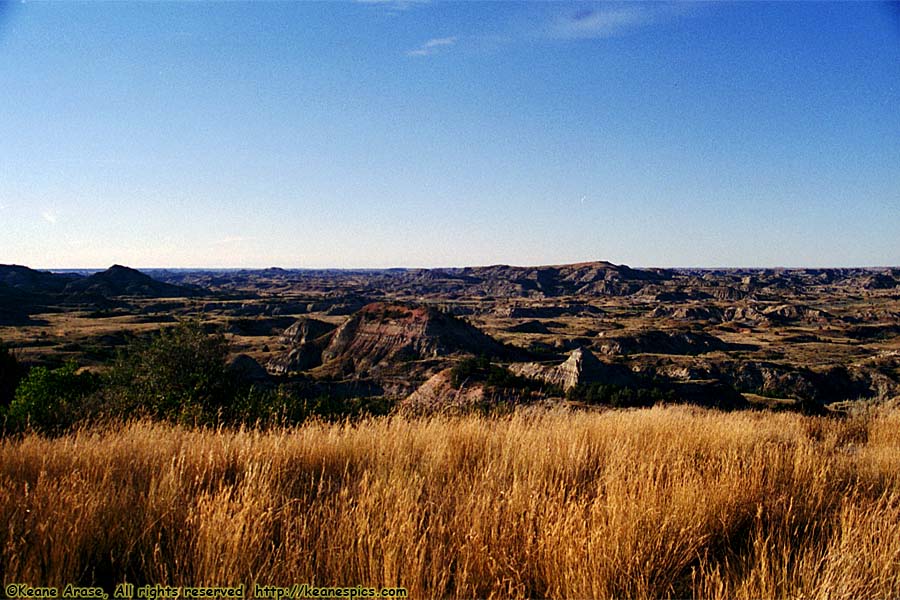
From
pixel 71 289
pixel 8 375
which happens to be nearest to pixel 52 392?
pixel 8 375

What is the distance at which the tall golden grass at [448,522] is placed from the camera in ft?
9.05

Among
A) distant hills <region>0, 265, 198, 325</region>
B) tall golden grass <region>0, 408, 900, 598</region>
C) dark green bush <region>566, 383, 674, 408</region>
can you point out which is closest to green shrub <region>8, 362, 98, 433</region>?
tall golden grass <region>0, 408, 900, 598</region>

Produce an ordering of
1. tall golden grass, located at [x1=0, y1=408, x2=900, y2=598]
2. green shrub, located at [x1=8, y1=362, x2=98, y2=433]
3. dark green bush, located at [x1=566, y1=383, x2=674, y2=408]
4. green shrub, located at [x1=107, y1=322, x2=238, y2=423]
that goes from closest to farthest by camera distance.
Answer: tall golden grass, located at [x1=0, y1=408, x2=900, y2=598] < green shrub, located at [x1=8, y1=362, x2=98, y2=433] < green shrub, located at [x1=107, y1=322, x2=238, y2=423] < dark green bush, located at [x1=566, y1=383, x2=674, y2=408]

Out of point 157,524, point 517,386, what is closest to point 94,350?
point 517,386

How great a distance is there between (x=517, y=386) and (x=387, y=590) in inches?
1233

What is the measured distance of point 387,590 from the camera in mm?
2637

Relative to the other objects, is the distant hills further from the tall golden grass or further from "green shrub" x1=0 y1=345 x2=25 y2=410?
the tall golden grass

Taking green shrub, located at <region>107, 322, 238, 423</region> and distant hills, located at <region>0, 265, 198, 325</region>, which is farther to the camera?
distant hills, located at <region>0, 265, 198, 325</region>

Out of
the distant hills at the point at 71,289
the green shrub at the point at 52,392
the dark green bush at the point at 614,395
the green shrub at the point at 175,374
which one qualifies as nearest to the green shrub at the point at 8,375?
the green shrub at the point at 52,392

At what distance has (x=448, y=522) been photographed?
3.40 m

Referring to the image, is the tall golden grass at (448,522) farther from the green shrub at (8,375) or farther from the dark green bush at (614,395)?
the dark green bush at (614,395)

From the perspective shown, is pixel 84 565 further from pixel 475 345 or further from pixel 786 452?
pixel 475 345

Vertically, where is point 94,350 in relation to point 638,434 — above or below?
below

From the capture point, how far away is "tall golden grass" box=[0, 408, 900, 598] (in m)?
2.76
